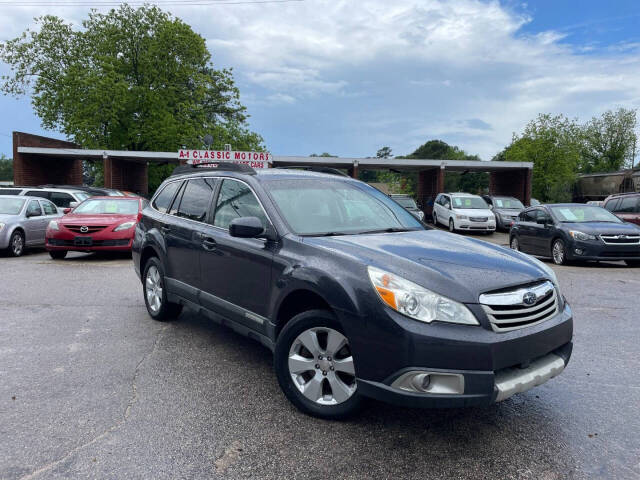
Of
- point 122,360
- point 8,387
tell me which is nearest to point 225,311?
point 122,360

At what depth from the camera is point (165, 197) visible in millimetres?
5957

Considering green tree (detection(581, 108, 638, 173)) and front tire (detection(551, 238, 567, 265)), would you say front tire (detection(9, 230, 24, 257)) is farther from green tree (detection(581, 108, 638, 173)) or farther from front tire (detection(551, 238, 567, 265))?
green tree (detection(581, 108, 638, 173))

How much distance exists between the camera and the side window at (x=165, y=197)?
19.0 feet

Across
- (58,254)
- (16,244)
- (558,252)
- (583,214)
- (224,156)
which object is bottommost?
(58,254)

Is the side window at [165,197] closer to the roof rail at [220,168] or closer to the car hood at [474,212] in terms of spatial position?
the roof rail at [220,168]

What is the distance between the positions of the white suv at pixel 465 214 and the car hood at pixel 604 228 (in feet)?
33.8

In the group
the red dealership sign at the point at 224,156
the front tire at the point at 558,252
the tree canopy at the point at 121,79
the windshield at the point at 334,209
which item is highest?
the tree canopy at the point at 121,79

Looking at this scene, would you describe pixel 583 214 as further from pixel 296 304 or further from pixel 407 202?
pixel 407 202

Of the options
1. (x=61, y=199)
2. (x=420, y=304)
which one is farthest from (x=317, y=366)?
(x=61, y=199)

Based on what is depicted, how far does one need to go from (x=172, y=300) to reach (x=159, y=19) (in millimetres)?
34249

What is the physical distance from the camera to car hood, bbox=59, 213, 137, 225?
11312 millimetres

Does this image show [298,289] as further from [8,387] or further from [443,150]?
[443,150]

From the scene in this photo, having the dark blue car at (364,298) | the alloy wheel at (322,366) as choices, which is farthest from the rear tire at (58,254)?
the alloy wheel at (322,366)

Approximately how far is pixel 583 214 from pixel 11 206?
45.8 feet
